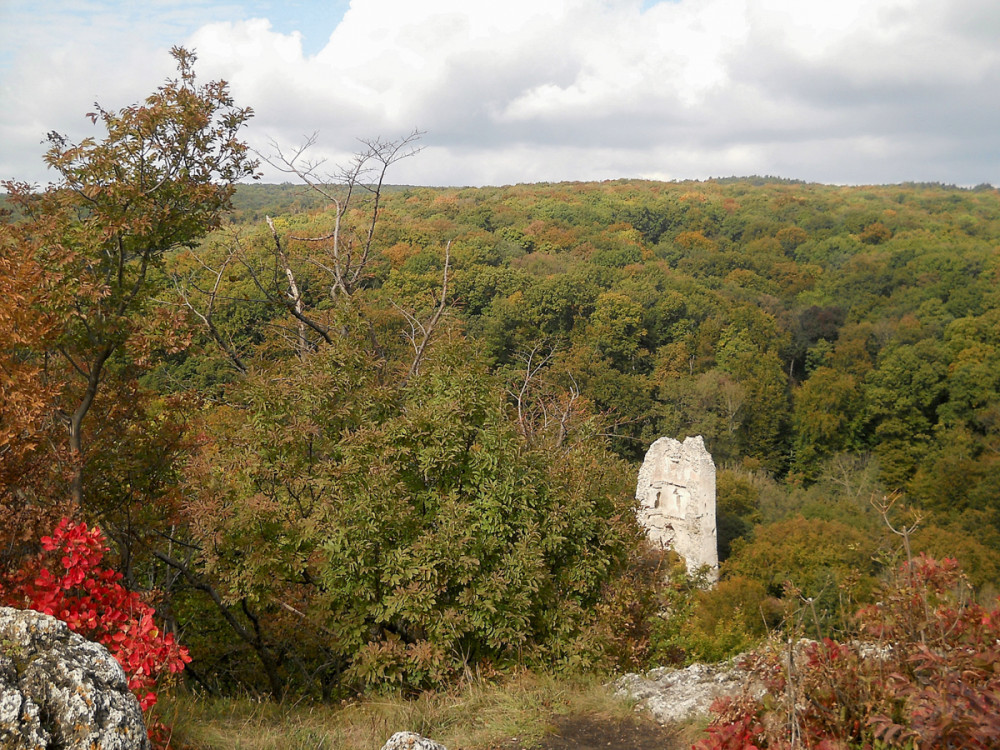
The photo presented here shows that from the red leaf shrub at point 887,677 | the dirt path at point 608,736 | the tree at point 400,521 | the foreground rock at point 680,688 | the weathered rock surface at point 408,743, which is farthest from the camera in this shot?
the tree at point 400,521

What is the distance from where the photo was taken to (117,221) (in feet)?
18.4

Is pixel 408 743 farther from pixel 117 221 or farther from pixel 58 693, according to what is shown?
pixel 117 221

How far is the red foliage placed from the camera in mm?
3805

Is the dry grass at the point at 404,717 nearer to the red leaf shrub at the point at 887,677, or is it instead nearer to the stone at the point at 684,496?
the red leaf shrub at the point at 887,677

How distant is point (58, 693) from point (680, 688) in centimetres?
421

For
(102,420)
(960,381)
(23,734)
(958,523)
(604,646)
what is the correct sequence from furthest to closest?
(960,381) → (958,523) → (604,646) → (102,420) → (23,734)

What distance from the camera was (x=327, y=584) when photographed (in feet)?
21.0

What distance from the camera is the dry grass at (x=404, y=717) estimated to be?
4.57 metres

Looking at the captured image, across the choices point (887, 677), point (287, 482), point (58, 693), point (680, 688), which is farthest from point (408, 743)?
point (287, 482)

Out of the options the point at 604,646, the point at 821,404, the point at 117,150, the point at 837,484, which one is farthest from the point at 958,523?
the point at 117,150

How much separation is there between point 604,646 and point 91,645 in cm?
448

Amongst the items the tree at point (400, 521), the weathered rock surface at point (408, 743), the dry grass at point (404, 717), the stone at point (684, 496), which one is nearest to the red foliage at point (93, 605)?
the dry grass at point (404, 717)

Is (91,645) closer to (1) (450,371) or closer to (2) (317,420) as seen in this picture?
(2) (317,420)

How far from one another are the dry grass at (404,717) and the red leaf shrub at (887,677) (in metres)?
2.05
